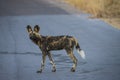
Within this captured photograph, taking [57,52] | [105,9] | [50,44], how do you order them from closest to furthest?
[50,44] → [57,52] → [105,9]

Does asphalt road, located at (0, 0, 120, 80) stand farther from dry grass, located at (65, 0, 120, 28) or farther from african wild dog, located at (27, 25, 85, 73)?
dry grass, located at (65, 0, 120, 28)

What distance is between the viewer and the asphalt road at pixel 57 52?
1110 cm

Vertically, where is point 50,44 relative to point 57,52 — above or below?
above

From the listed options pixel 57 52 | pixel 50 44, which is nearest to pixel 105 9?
pixel 57 52

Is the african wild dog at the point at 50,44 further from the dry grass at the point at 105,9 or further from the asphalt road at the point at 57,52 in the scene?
the dry grass at the point at 105,9

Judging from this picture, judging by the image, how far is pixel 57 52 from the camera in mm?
14016

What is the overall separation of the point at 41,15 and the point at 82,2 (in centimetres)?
310

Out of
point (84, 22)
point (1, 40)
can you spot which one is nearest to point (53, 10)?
point (84, 22)

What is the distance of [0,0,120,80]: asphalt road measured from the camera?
11102 mm

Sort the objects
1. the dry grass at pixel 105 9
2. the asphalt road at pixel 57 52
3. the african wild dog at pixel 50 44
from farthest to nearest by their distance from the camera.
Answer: the dry grass at pixel 105 9 → the asphalt road at pixel 57 52 → the african wild dog at pixel 50 44

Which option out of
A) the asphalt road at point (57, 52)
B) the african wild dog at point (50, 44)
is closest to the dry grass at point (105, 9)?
the asphalt road at point (57, 52)

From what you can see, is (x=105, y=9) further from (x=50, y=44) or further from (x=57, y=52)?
(x=50, y=44)

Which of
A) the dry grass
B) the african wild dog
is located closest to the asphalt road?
the african wild dog

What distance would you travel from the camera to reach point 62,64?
12.2 meters
